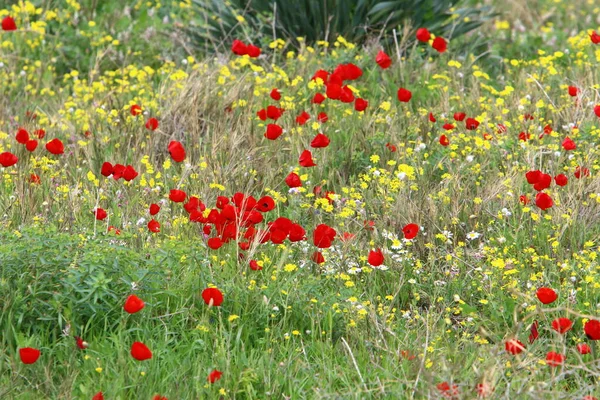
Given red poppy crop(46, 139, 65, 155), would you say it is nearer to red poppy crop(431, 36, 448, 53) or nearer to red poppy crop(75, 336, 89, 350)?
red poppy crop(75, 336, 89, 350)

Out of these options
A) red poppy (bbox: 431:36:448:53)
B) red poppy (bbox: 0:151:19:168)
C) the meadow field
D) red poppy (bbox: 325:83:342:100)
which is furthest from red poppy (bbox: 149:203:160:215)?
red poppy (bbox: 431:36:448:53)

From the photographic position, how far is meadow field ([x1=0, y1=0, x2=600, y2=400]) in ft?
10.6

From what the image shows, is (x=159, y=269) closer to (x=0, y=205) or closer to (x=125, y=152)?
(x=0, y=205)

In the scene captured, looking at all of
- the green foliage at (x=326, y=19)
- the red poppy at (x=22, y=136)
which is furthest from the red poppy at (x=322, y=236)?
the green foliage at (x=326, y=19)

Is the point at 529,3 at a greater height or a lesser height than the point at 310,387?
lesser

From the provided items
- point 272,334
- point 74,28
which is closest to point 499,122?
point 272,334

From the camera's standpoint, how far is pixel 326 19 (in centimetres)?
686

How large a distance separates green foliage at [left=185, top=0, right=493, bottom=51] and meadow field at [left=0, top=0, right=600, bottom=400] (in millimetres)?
95

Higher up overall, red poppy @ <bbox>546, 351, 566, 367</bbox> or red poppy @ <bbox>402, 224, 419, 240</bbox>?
red poppy @ <bbox>546, 351, 566, 367</bbox>

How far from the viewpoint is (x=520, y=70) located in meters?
6.61

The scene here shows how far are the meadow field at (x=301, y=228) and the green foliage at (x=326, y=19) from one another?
0.10 metres

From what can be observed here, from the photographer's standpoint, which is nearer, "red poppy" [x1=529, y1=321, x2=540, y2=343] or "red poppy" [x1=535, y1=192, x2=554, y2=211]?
"red poppy" [x1=529, y1=321, x2=540, y2=343]

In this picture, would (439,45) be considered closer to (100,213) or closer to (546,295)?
(100,213)

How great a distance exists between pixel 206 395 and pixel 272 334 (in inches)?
15.9
